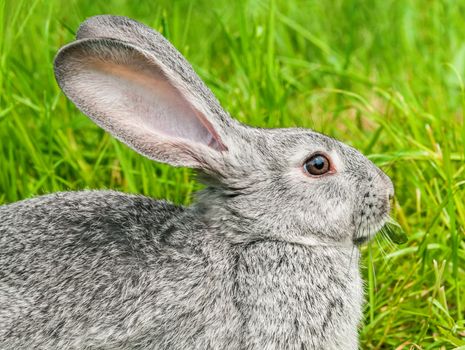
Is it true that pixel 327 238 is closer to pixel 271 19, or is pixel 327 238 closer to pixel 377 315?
pixel 377 315

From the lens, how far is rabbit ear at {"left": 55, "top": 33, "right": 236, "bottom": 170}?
16.1 feet

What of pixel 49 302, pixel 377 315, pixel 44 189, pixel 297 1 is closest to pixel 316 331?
pixel 377 315

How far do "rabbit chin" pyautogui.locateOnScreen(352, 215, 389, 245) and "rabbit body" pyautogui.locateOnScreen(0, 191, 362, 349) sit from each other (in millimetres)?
109

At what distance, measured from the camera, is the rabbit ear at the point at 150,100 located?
193 inches

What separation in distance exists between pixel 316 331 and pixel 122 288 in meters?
0.79

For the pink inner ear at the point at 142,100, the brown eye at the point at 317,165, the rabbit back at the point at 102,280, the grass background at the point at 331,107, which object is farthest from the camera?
the grass background at the point at 331,107

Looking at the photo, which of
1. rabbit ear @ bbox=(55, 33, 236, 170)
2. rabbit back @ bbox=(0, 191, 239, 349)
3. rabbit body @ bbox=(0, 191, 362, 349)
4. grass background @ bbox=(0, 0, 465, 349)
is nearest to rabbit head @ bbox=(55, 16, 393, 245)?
rabbit ear @ bbox=(55, 33, 236, 170)

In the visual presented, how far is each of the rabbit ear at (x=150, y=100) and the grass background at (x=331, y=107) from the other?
94 centimetres

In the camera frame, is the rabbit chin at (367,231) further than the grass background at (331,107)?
No

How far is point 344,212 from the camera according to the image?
5137 millimetres

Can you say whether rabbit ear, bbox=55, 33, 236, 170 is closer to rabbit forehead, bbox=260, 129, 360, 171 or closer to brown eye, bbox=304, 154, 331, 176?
rabbit forehead, bbox=260, 129, 360, 171

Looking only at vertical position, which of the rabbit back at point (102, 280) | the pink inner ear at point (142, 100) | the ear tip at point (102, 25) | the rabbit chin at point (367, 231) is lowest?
the rabbit back at point (102, 280)

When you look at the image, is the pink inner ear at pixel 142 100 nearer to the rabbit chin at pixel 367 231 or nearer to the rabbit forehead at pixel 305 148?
the rabbit forehead at pixel 305 148

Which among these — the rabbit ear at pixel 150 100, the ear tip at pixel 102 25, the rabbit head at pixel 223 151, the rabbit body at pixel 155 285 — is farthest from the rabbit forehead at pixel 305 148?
the ear tip at pixel 102 25
